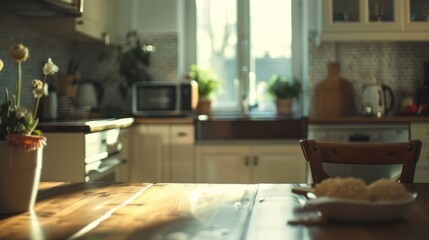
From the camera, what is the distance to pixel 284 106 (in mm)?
4242

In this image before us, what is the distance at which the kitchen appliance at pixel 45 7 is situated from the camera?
2.92 m

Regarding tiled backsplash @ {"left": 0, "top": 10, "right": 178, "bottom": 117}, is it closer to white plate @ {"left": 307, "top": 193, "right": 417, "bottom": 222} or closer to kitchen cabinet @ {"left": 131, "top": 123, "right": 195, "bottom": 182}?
kitchen cabinet @ {"left": 131, "top": 123, "right": 195, "bottom": 182}

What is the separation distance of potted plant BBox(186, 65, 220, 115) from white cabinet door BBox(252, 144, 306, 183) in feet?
2.26

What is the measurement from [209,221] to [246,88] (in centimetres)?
343

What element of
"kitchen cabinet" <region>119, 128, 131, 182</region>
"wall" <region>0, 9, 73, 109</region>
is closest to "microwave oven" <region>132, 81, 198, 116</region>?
"kitchen cabinet" <region>119, 128, 131, 182</region>

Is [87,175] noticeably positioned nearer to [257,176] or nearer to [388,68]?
[257,176]

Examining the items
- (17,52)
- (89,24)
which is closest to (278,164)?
(89,24)

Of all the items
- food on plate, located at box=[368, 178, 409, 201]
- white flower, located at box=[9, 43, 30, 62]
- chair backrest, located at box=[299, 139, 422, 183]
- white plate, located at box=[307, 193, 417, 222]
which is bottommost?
white plate, located at box=[307, 193, 417, 222]

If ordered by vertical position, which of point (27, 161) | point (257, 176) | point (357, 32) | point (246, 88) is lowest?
point (257, 176)

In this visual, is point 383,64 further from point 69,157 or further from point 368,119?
point 69,157

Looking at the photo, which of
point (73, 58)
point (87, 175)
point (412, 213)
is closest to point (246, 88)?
point (73, 58)

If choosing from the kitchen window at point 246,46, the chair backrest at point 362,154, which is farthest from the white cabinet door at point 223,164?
the chair backrest at point 362,154

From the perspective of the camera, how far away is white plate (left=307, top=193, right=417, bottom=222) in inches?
39.9

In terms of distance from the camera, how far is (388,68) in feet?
13.9
